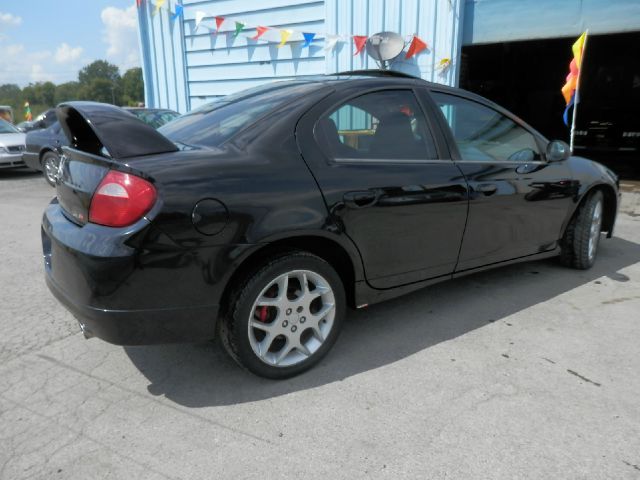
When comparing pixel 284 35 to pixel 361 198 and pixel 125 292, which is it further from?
pixel 125 292

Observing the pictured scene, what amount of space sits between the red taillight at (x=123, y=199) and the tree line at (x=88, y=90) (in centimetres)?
8732

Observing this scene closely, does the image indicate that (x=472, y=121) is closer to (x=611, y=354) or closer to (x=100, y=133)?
(x=611, y=354)

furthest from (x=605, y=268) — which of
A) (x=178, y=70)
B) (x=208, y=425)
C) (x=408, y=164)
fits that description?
(x=178, y=70)

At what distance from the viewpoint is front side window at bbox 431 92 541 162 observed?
3.11m

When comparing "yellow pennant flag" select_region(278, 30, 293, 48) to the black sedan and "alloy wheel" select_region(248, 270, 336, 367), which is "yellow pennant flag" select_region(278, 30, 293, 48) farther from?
"alloy wheel" select_region(248, 270, 336, 367)

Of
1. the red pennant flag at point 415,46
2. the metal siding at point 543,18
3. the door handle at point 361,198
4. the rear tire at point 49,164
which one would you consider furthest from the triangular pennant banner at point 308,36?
the door handle at point 361,198

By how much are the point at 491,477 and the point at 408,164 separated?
164 cm

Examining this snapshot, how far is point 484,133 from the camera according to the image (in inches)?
132

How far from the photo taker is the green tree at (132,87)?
86375mm

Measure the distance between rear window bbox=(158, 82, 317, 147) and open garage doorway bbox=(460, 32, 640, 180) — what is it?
1228 centimetres

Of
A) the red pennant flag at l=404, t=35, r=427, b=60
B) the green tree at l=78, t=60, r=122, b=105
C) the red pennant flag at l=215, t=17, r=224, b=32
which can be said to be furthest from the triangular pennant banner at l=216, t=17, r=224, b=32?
the green tree at l=78, t=60, r=122, b=105

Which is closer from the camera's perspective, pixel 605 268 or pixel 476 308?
pixel 476 308

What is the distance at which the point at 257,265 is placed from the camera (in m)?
2.26

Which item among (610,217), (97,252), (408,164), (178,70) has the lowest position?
(610,217)
